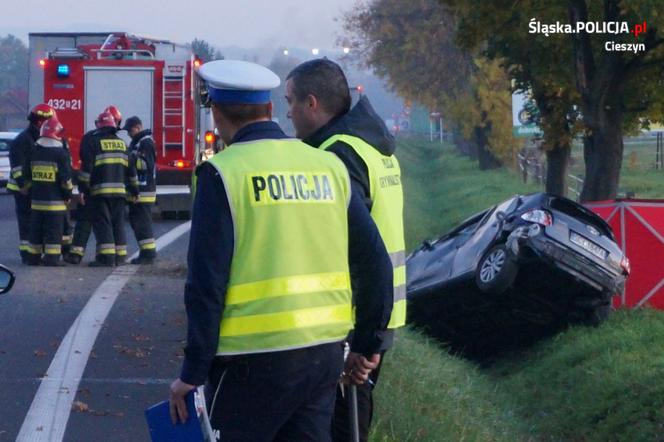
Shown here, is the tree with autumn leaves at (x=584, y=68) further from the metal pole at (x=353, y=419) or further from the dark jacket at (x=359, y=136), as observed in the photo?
the metal pole at (x=353, y=419)

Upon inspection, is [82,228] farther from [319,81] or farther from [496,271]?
[319,81]

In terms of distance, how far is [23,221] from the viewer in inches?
561

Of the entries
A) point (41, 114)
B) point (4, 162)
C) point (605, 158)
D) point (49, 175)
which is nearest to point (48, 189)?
point (49, 175)

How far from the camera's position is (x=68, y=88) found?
2033 cm

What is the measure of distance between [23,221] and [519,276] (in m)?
6.01

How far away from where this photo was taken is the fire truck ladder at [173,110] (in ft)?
66.5

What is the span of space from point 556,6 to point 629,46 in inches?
46.5

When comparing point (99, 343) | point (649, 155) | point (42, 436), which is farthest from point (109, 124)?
point (649, 155)

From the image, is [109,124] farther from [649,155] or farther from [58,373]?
[649,155]

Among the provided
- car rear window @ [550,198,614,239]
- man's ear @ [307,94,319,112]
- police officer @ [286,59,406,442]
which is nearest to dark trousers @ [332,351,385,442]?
A: police officer @ [286,59,406,442]

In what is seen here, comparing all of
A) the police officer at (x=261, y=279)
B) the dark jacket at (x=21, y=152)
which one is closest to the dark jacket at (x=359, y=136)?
the police officer at (x=261, y=279)

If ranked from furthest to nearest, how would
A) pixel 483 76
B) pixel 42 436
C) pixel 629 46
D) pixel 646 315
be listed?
pixel 483 76
pixel 629 46
pixel 646 315
pixel 42 436

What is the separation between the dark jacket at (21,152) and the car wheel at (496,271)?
17.8 feet

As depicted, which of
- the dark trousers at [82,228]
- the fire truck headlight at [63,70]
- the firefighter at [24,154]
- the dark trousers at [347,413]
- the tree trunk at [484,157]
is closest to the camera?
the dark trousers at [347,413]
